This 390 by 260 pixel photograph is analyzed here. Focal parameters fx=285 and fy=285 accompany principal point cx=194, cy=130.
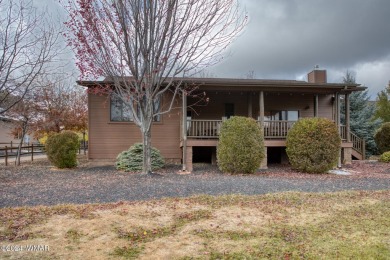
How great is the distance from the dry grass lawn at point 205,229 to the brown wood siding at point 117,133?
311 inches

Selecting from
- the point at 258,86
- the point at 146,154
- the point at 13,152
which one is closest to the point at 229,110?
the point at 258,86

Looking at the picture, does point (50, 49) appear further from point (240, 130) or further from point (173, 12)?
point (240, 130)

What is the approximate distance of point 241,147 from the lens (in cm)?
1053

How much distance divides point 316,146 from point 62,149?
10.5 meters

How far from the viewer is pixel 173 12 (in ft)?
31.1

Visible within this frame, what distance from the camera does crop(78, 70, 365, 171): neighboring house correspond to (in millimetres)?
12711

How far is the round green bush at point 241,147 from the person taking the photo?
34.6 feet

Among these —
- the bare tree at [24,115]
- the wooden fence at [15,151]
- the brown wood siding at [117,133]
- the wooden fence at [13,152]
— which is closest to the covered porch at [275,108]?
the brown wood siding at [117,133]

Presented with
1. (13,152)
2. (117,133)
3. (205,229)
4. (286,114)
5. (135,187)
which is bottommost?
(205,229)

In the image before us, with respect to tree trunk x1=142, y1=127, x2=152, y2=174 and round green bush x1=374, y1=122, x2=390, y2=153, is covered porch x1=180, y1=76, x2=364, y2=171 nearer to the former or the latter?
round green bush x1=374, y1=122, x2=390, y2=153

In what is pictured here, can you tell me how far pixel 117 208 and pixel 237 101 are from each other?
11157 mm

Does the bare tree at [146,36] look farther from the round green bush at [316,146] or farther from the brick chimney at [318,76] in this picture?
the brick chimney at [318,76]

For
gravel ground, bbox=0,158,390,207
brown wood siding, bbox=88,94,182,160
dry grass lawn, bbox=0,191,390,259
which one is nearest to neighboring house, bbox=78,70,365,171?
brown wood siding, bbox=88,94,182,160

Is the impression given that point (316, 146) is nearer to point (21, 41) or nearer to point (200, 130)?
point (200, 130)
